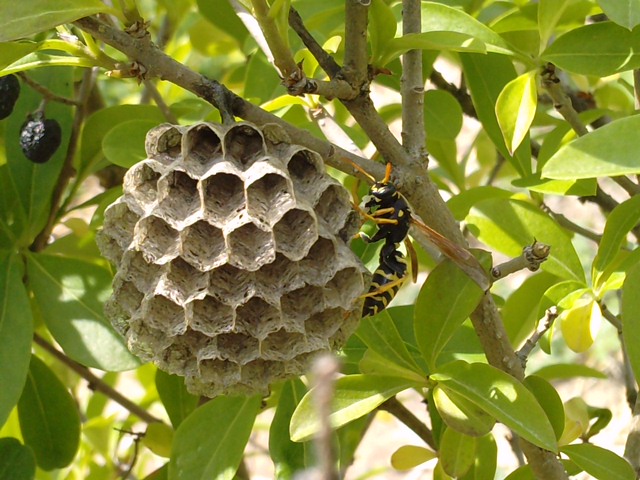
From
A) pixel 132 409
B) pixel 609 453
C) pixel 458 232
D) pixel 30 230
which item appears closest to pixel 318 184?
pixel 458 232

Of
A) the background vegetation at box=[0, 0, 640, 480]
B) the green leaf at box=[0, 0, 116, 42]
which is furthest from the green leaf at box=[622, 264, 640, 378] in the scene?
the green leaf at box=[0, 0, 116, 42]

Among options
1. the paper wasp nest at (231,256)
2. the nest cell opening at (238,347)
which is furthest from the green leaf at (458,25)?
the nest cell opening at (238,347)

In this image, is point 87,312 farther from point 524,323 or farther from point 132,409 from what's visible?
point 524,323

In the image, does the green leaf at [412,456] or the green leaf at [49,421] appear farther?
the green leaf at [49,421]

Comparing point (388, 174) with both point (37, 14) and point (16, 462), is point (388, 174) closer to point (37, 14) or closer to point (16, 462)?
point (37, 14)

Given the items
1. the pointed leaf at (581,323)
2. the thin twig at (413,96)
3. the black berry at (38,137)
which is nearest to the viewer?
the thin twig at (413,96)

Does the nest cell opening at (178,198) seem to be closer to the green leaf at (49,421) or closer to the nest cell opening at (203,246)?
the nest cell opening at (203,246)

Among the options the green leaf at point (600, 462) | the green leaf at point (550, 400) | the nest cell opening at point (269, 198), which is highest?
the nest cell opening at point (269, 198)
